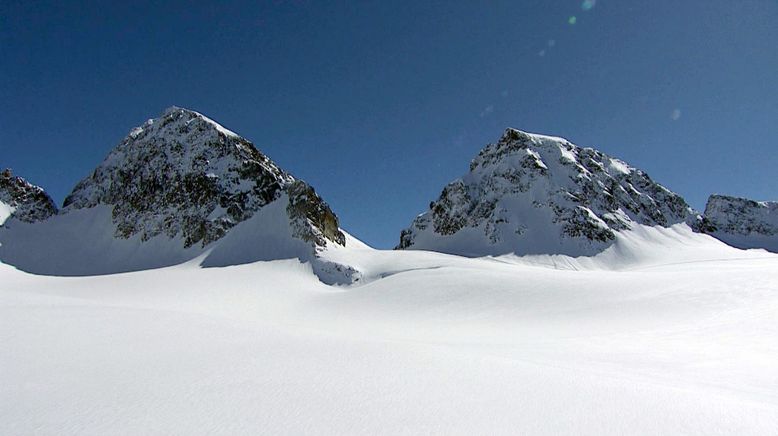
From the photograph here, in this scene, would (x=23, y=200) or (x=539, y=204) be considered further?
(x=539, y=204)

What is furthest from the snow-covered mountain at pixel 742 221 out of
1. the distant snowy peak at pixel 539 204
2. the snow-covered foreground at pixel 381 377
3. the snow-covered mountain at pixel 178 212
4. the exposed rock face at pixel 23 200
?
the exposed rock face at pixel 23 200

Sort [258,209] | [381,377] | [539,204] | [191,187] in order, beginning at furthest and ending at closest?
[539,204], [191,187], [258,209], [381,377]

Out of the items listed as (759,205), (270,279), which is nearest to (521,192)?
(270,279)

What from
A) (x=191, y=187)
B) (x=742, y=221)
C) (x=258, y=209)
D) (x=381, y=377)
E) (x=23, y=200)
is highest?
(x=742, y=221)

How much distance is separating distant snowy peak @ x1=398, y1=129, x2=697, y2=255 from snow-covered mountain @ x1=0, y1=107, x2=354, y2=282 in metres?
25.5

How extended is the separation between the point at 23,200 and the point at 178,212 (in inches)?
867

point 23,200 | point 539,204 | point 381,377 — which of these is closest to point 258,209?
point 23,200

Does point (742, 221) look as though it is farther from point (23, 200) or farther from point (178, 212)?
point (23, 200)

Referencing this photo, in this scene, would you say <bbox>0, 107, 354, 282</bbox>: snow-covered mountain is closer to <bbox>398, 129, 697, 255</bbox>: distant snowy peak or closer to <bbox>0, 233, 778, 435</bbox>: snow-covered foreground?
<bbox>398, 129, 697, 255</bbox>: distant snowy peak

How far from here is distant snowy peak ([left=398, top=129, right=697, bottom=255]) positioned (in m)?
56.2

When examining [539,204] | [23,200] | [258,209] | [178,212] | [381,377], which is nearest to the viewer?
[381,377]

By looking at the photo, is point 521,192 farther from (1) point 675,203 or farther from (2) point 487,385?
(2) point 487,385

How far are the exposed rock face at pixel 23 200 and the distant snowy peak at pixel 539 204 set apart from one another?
52.2m

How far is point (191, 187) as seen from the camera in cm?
4578
